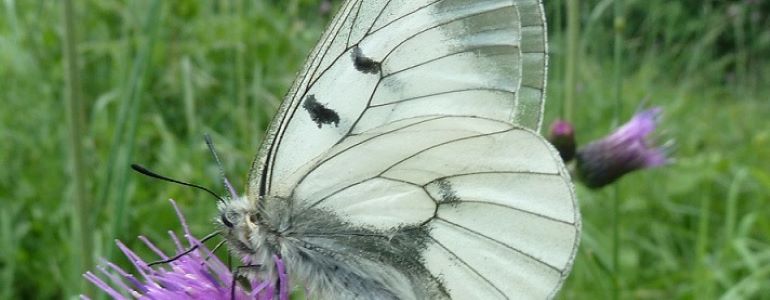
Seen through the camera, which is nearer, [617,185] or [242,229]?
[242,229]

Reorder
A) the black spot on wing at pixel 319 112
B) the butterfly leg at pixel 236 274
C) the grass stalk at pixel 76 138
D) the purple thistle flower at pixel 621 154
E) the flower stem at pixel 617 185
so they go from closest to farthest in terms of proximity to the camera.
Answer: the butterfly leg at pixel 236 274
the black spot on wing at pixel 319 112
the grass stalk at pixel 76 138
the flower stem at pixel 617 185
the purple thistle flower at pixel 621 154

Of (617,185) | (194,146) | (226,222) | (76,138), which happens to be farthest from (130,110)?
(617,185)

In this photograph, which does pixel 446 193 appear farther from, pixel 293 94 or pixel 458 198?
pixel 293 94

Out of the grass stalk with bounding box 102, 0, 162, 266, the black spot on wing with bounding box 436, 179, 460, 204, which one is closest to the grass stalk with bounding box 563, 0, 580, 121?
the black spot on wing with bounding box 436, 179, 460, 204

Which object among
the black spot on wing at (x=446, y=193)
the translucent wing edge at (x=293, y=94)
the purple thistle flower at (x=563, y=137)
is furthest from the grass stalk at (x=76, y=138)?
the purple thistle flower at (x=563, y=137)

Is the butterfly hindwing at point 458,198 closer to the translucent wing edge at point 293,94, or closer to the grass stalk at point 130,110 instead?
the translucent wing edge at point 293,94

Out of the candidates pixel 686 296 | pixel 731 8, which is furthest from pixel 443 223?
pixel 731 8

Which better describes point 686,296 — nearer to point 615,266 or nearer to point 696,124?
point 615,266

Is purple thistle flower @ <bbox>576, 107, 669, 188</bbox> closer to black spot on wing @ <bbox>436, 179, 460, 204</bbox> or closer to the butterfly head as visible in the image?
black spot on wing @ <bbox>436, 179, 460, 204</bbox>
